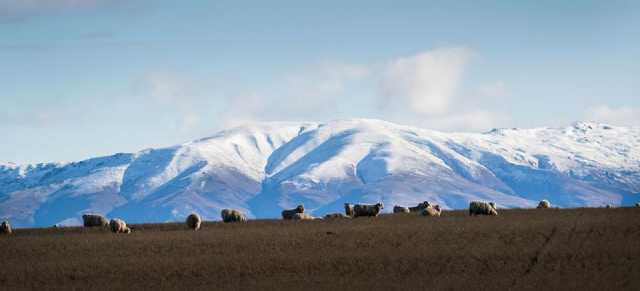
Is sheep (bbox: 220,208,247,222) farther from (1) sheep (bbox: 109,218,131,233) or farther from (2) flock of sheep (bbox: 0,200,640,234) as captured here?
(1) sheep (bbox: 109,218,131,233)

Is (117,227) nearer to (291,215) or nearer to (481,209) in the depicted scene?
(291,215)

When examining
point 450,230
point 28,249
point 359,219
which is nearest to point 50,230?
point 28,249

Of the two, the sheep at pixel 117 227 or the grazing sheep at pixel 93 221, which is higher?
the sheep at pixel 117 227

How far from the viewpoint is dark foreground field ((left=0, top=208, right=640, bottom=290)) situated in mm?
40344

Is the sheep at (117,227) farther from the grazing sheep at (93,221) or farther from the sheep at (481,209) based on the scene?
the sheep at (481,209)

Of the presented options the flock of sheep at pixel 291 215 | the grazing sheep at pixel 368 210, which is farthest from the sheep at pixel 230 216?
the grazing sheep at pixel 368 210

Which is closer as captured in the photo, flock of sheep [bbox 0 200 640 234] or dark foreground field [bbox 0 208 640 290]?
dark foreground field [bbox 0 208 640 290]

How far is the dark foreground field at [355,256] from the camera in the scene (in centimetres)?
4034

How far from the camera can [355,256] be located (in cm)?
4544

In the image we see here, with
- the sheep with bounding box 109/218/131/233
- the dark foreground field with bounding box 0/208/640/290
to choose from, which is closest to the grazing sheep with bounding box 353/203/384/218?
the dark foreground field with bounding box 0/208/640/290

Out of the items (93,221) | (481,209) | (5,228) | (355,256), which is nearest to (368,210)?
(481,209)

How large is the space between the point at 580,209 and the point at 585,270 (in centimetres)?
2331

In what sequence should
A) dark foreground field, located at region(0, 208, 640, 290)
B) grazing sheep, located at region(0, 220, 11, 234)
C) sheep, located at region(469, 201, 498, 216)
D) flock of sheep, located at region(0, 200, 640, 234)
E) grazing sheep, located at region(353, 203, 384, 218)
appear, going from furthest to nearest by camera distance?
grazing sheep, located at region(353, 203, 384, 218) < grazing sheep, located at region(0, 220, 11, 234) < sheep, located at region(469, 201, 498, 216) < flock of sheep, located at region(0, 200, 640, 234) < dark foreground field, located at region(0, 208, 640, 290)

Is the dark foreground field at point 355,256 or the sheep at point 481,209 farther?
the sheep at point 481,209
